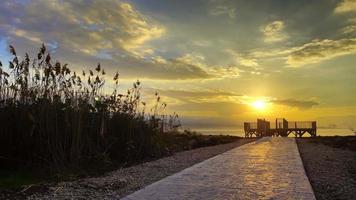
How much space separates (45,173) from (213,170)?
3.27m

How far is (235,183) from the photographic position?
25.9ft

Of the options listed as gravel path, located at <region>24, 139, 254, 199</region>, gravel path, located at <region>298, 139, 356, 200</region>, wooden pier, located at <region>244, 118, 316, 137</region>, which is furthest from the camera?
wooden pier, located at <region>244, 118, 316, 137</region>

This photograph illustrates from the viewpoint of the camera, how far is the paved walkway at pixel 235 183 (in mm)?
6941

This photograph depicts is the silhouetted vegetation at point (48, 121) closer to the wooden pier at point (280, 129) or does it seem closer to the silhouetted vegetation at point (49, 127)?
the silhouetted vegetation at point (49, 127)

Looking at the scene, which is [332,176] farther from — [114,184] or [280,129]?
[280,129]

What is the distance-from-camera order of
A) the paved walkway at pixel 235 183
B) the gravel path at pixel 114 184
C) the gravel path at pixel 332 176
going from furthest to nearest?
the gravel path at pixel 332 176
the gravel path at pixel 114 184
the paved walkway at pixel 235 183

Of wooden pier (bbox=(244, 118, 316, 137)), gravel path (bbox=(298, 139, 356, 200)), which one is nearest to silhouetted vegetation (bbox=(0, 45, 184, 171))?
gravel path (bbox=(298, 139, 356, 200))

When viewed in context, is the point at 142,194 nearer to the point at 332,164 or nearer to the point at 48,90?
the point at 48,90

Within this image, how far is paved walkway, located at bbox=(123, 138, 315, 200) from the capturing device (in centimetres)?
694

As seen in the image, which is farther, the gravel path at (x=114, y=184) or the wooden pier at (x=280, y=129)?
the wooden pier at (x=280, y=129)

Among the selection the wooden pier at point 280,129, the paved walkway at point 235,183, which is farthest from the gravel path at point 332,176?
the wooden pier at point 280,129

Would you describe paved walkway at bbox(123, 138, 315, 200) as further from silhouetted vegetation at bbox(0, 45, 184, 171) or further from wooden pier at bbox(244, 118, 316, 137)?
wooden pier at bbox(244, 118, 316, 137)

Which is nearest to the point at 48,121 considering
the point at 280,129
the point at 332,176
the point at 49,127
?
the point at 49,127

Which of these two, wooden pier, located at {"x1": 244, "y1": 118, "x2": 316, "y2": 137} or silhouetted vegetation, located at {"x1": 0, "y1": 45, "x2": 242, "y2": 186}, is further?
wooden pier, located at {"x1": 244, "y1": 118, "x2": 316, "y2": 137}
